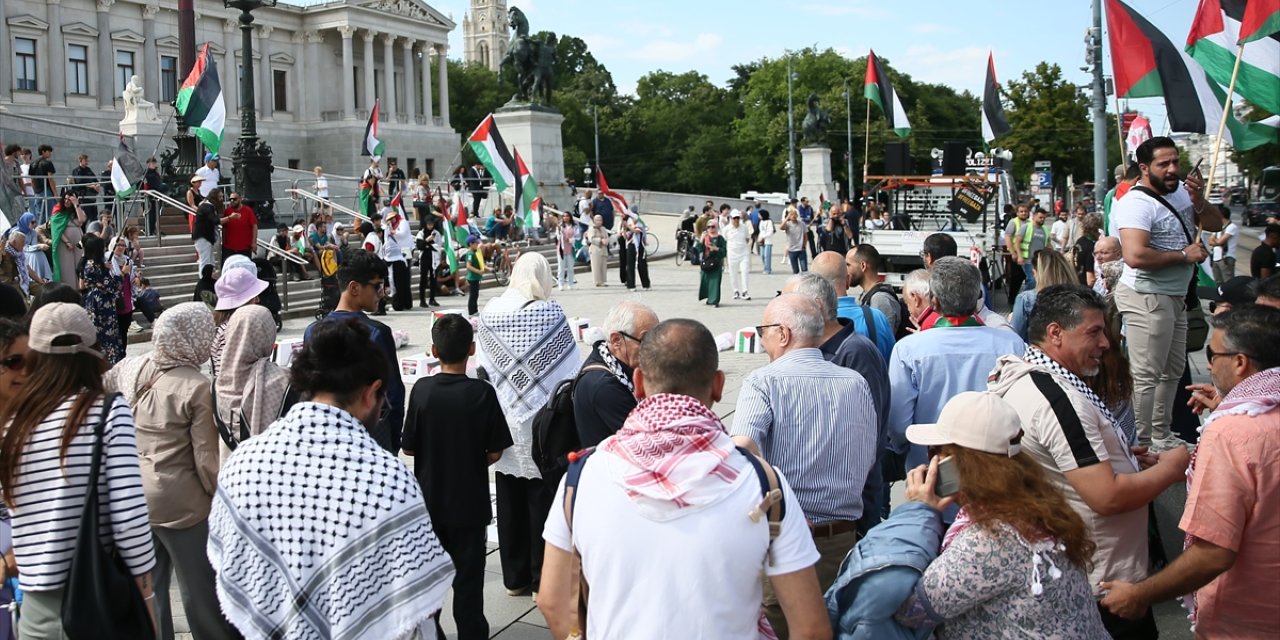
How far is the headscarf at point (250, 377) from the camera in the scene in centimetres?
443

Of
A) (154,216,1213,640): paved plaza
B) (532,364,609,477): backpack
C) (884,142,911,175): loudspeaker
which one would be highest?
(884,142,911,175): loudspeaker

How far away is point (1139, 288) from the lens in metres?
6.90

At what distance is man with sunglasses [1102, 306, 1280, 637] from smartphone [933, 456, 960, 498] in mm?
773

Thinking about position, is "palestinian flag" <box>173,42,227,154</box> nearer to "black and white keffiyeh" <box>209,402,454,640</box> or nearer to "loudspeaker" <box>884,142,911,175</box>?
"loudspeaker" <box>884,142,911,175</box>

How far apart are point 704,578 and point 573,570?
0.44 meters

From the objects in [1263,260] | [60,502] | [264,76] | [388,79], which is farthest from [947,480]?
[388,79]

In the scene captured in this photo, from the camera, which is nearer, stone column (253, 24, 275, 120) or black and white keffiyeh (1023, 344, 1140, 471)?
black and white keffiyeh (1023, 344, 1140, 471)

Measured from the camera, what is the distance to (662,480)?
105 inches

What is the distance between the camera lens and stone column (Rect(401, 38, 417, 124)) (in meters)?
80.6

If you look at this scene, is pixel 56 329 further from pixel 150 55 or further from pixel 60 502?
pixel 150 55

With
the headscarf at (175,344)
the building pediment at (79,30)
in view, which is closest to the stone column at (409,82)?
the building pediment at (79,30)

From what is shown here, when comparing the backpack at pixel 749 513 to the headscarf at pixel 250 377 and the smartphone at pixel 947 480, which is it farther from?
the headscarf at pixel 250 377

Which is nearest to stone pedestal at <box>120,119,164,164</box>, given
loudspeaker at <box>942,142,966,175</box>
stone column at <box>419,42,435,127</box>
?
loudspeaker at <box>942,142,966,175</box>

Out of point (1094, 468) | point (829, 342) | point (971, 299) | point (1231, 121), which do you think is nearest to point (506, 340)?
point (829, 342)
